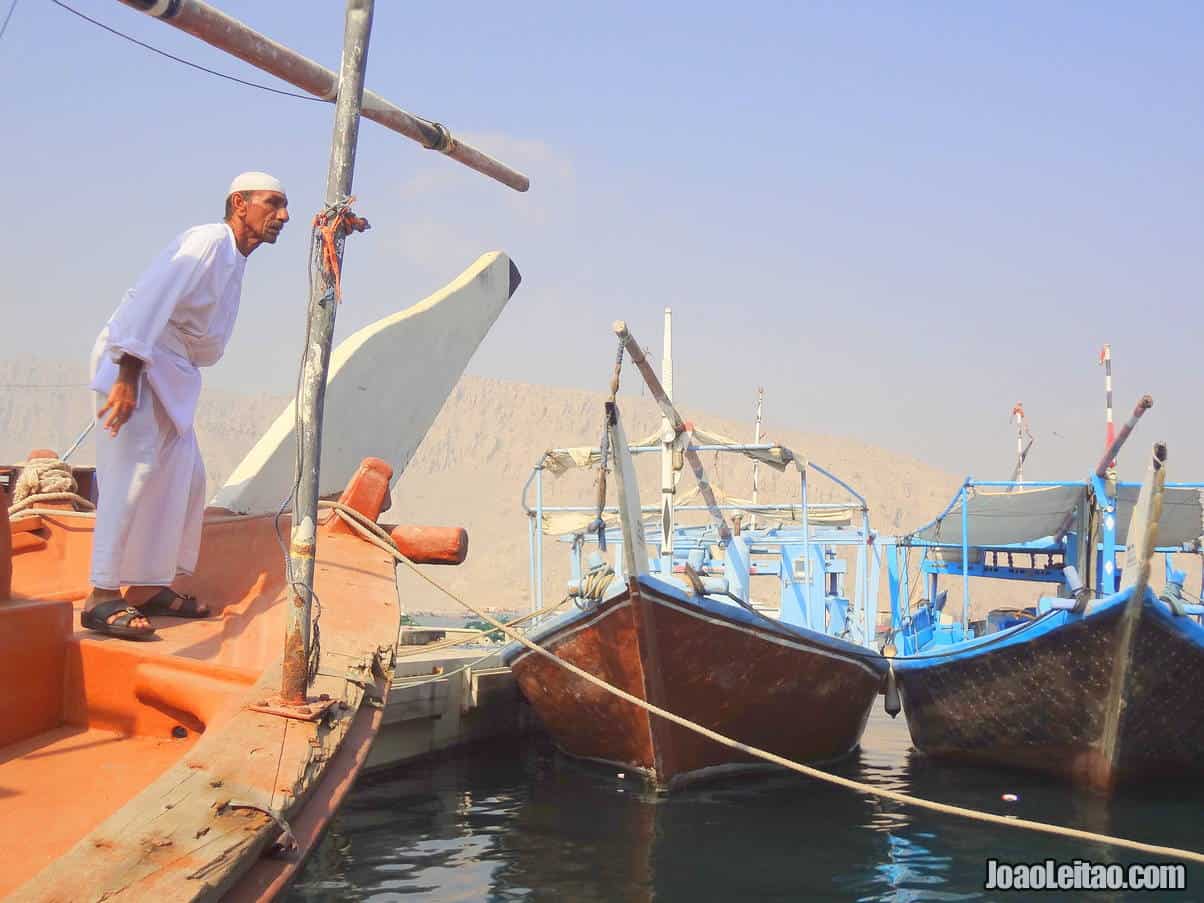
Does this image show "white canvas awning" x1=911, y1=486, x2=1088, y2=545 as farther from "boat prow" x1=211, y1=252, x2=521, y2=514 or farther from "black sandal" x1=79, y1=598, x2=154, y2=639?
"black sandal" x1=79, y1=598, x2=154, y2=639

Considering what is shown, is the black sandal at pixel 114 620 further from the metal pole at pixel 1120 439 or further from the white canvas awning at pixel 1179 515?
the white canvas awning at pixel 1179 515

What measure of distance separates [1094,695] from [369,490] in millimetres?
6506

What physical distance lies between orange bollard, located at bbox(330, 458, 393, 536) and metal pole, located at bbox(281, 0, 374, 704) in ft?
5.03

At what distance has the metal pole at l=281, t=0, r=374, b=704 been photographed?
10.1 ft

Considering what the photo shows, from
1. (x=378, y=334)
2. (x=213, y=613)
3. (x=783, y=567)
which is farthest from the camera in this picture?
(x=783, y=567)

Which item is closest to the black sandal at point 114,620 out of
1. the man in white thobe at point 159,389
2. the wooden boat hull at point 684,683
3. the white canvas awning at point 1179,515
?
the man in white thobe at point 159,389

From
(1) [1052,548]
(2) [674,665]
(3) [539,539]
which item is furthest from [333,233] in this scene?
(1) [1052,548]

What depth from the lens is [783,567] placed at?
14148 mm

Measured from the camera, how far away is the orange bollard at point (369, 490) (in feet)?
15.9

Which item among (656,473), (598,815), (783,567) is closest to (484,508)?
(656,473)

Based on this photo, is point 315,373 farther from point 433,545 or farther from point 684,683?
point 684,683

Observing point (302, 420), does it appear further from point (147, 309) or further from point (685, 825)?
point (685, 825)

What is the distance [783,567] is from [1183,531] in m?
4.63

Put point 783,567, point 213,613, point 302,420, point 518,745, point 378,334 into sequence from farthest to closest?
point 783,567 < point 518,745 < point 378,334 < point 213,613 < point 302,420
